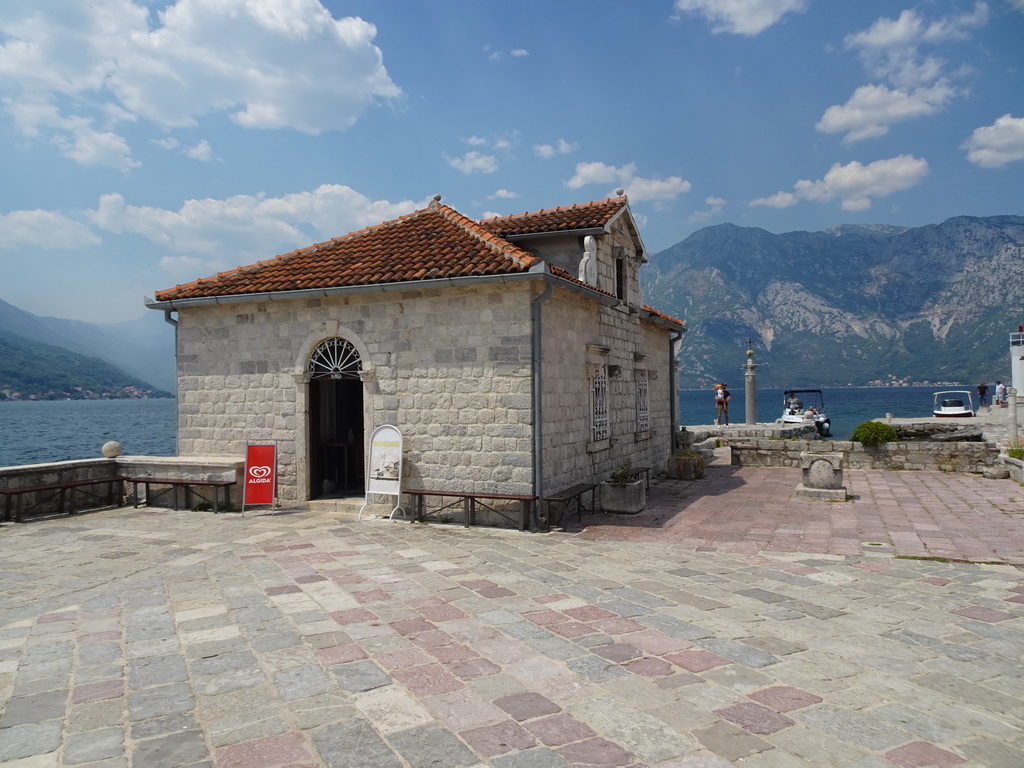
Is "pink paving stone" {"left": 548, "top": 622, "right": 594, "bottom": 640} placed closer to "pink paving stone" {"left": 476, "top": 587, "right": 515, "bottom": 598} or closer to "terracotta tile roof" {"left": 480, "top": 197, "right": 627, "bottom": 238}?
"pink paving stone" {"left": 476, "top": 587, "right": 515, "bottom": 598}

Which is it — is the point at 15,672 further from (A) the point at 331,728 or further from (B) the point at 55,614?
(A) the point at 331,728

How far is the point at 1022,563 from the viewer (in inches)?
290

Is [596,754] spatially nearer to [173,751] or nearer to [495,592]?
[173,751]

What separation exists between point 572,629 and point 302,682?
6.88 ft

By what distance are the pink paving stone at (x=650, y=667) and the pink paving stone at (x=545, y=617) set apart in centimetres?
97

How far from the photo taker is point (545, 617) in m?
5.49

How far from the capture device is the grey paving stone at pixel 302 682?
13.3ft

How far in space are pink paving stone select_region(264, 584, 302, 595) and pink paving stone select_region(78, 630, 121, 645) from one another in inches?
52.0

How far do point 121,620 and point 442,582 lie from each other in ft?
9.16

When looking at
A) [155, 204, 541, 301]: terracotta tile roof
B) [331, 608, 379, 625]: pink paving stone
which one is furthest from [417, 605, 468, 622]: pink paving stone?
[155, 204, 541, 301]: terracotta tile roof

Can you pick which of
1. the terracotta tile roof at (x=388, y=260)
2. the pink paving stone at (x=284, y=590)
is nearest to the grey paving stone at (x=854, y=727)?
the pink paving stone at (x=284, y=590)

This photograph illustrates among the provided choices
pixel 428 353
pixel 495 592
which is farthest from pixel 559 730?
pixel 428 353

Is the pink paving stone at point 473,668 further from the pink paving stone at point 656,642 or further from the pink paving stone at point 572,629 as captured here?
the pink paving stone at point 656,642

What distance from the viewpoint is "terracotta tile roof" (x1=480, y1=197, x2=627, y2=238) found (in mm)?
12133
